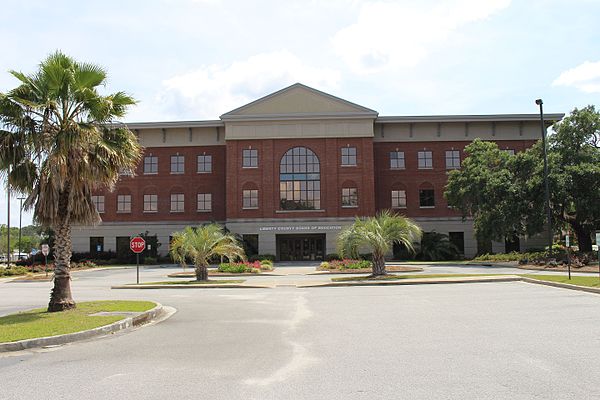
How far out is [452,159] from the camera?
55.6 m

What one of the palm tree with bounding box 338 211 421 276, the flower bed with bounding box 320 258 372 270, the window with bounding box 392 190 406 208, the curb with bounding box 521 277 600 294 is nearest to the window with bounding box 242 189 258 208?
the window with bounding box 392 190 406 208

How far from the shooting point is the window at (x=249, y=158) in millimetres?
53438

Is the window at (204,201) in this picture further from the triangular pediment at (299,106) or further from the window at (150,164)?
the triangular pediment at (299,106)

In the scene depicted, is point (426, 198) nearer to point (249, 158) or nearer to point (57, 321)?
point (249, 158)

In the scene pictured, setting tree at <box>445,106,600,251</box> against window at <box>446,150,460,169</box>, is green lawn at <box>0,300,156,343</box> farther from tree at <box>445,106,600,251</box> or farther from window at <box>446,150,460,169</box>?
window at <box>446,150,460,169</box>

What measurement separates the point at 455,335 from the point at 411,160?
1831 inches

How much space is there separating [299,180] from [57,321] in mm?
41479

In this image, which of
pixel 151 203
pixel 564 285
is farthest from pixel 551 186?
pixel 151 203

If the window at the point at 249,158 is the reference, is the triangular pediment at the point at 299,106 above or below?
above

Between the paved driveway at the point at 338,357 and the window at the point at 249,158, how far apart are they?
38.8 m

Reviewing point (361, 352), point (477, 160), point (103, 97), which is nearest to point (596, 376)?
point (361, 352)

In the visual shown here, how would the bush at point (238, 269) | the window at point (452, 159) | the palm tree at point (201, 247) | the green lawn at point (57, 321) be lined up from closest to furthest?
1. the green lawn at point (57, 321)
2. the palm tree at point (201, 247)
3. the bush at point (238, 269)
4. the window at point (452, 159)

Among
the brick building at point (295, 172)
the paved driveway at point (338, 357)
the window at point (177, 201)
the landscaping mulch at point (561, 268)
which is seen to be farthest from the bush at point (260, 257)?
the paved driveway at point (338, 357)

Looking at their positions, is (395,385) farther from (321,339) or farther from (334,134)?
(334,134)
